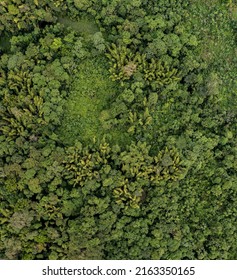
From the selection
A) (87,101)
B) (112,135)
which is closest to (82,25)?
(87,101)

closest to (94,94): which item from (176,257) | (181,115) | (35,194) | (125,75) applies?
(125,75)

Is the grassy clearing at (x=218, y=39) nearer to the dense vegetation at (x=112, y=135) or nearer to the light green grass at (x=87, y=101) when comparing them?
the dense vegetation at (x=112, y=135)

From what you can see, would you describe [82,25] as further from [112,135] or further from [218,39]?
[218,39]

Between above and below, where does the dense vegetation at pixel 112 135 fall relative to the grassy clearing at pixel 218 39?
below

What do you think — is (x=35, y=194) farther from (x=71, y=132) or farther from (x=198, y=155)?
(x=198, y=155)

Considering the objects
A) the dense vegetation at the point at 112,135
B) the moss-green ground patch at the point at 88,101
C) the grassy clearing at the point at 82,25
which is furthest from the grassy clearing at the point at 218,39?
the moss-green ground patch at the point at 88,101

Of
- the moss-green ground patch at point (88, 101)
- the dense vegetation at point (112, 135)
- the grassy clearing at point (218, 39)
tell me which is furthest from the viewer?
the grassy clearing at point (218, 39)
